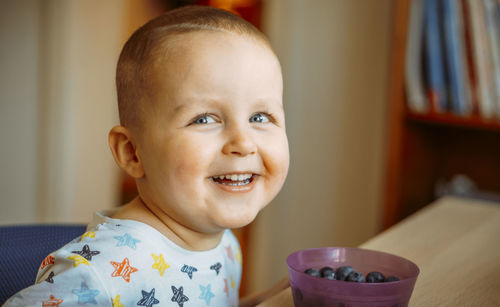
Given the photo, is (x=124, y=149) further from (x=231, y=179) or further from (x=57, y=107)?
(x=57, y=107)

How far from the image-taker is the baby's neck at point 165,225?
828mm

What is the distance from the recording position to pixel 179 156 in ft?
2.42

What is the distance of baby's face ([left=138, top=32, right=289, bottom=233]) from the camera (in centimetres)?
74

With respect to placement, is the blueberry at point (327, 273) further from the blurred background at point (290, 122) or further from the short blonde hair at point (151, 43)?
the blurred background at point (290, 122)

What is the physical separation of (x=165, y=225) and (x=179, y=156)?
140 mm

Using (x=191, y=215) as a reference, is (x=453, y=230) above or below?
below

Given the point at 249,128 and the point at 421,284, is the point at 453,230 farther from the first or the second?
the point at 249,128

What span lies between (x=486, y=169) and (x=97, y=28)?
80.2 inches

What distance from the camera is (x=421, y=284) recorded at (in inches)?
32.1

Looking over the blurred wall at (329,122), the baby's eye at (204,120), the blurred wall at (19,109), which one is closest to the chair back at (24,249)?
the baby's eye at (204,120)

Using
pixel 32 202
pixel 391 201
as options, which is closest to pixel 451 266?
pixel 391 201

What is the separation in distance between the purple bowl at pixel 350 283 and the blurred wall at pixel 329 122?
1661mm

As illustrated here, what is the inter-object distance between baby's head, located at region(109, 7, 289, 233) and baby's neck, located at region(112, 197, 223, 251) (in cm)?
1

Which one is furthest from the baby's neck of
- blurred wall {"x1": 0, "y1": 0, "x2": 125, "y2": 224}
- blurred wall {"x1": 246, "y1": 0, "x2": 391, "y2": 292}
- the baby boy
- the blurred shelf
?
blurred wall {"x1": 0, "y1": 0, "x2": 125, "y2": 224}
